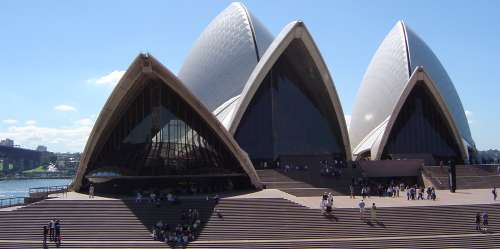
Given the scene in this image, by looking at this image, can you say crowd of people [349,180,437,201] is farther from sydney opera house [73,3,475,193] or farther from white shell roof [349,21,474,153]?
white shell roof [349,21,474,153]

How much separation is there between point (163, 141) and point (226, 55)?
1476 cm

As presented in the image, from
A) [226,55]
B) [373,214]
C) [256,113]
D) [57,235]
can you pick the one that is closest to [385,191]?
[373,214]

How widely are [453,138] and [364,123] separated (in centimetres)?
760

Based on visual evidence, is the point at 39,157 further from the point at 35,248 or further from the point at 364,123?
the point at 35,248

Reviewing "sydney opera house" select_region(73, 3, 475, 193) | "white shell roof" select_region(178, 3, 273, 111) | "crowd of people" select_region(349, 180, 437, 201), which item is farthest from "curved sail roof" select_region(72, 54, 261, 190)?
"white shell roof" select_region(178, 3, 273, 111)

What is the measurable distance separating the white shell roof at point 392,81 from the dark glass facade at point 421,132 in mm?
3840

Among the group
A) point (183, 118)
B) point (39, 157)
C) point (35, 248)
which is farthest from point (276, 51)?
point (39, 157)

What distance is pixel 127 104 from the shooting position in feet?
94.8

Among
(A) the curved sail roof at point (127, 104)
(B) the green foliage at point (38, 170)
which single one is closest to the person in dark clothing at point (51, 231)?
(A) the curved sail roof at point (127, 104)

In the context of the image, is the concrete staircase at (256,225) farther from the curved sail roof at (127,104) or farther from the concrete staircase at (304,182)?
the concrete staircase at (304,182)

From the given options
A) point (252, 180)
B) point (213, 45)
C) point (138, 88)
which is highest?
point (213, 45)

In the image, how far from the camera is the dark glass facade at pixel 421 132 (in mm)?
37312

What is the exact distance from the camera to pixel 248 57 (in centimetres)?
4009

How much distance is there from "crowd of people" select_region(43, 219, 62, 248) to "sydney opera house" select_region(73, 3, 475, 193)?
748 centimetres
